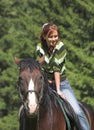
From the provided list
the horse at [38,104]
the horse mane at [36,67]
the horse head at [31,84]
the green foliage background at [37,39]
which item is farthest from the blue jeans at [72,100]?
the green foliage background at [37,39]

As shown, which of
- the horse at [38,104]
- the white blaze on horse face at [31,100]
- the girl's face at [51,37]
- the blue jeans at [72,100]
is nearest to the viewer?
the white blaze on horse face at [31,100]

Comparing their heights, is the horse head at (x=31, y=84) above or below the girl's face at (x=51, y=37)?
below

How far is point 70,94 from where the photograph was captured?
877cm

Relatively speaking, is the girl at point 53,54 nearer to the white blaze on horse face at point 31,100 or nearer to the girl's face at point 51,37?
the girl's face at point 51,37

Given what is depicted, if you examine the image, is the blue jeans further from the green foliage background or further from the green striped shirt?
the green foliage background

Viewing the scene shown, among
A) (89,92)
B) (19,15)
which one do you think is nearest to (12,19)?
(19,15)

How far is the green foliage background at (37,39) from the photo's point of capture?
2834cm

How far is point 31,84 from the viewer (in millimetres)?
7277

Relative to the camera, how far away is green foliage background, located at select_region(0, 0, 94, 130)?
28344 millimetres

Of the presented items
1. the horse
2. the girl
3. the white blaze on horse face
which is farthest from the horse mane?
the girl

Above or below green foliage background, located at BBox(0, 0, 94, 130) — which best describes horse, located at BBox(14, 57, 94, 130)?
above

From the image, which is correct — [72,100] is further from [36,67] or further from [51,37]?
[36,67]

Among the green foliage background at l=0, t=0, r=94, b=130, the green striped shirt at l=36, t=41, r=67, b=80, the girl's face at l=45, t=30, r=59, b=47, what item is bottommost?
the green foliage background at l=0, t=0, r=94, b=130

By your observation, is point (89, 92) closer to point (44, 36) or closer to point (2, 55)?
point (2, 55)
